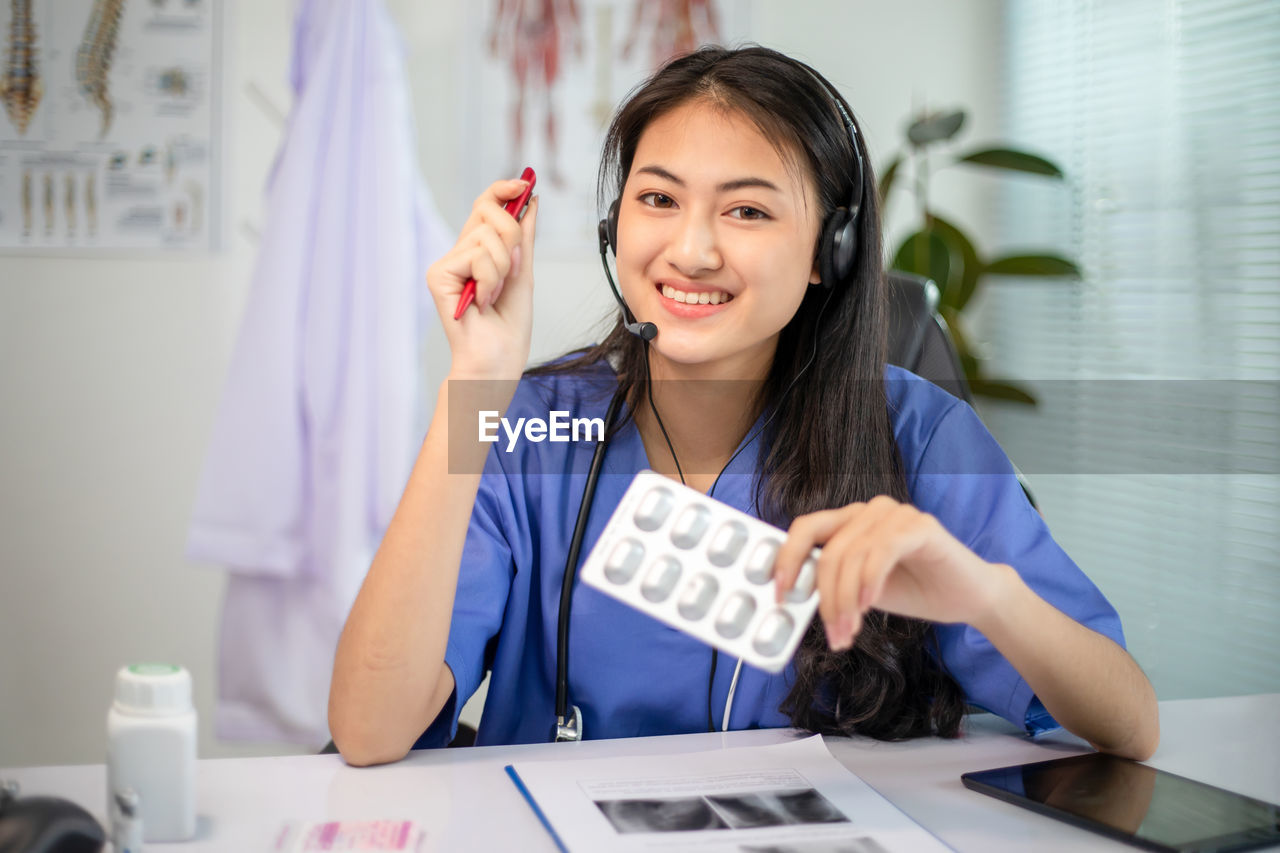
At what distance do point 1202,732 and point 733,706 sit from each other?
43 centimetres

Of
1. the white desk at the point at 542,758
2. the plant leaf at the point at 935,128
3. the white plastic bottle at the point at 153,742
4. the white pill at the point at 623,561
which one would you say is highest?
the plant leaf at the point at 935,128

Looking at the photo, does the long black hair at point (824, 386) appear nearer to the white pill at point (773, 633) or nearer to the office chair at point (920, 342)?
the office chair at point (920, 342)

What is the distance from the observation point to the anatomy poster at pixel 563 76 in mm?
2090

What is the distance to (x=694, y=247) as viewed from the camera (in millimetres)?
989

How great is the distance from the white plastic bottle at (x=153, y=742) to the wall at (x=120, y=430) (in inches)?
58.4

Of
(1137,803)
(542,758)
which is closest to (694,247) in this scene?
(542,758)

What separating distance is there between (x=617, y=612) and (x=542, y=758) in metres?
0.21

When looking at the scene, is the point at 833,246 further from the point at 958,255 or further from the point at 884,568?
the point at 958,255

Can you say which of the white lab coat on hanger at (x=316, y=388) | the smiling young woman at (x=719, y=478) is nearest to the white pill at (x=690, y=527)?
the smiling young woman at (x=719, y=478)

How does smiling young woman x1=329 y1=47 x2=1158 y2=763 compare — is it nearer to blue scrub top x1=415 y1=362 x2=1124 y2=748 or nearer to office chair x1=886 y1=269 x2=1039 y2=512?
blue scrub top x1=415 y1=362 x2=1124 y2=748

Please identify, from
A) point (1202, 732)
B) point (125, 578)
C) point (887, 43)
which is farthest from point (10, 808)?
point (887, 43)

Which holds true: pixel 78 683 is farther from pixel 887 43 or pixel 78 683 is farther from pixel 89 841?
pixel 887 43

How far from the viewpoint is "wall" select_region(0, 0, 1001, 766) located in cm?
194

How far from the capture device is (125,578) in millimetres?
2002
